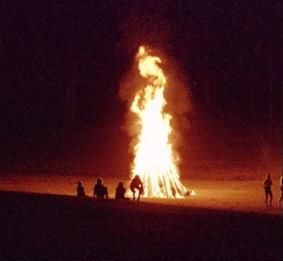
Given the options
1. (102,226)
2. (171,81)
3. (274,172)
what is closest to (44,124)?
(171,81)

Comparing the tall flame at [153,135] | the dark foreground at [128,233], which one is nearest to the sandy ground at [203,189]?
the tall flame at [153,135]

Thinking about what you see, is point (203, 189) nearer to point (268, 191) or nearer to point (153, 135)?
point (153, 135)

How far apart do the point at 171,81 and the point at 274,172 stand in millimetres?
17574

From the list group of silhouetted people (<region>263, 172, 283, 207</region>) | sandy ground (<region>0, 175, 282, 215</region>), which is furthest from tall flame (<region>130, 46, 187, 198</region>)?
group of silhouetted people (<region>263, 172, 283, 207</region>)

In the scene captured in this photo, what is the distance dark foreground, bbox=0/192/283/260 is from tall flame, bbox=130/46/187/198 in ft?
32.2

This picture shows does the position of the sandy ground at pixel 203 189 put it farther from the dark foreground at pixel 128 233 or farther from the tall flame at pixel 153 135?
the dark foreground at pixel 128 233

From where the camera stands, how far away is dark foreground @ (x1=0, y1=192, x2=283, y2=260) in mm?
17172

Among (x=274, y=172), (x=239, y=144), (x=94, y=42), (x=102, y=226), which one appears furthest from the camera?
(x=94, y=42)

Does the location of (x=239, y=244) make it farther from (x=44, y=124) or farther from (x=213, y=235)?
(x=44, y=124)

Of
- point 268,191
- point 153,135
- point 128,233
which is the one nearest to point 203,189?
point 153,135

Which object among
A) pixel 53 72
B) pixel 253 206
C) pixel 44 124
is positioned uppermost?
pixel 53 72

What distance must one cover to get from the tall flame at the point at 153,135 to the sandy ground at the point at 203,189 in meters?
1.46

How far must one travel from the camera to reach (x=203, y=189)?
41.2 metres

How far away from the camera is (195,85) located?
71.3 m
